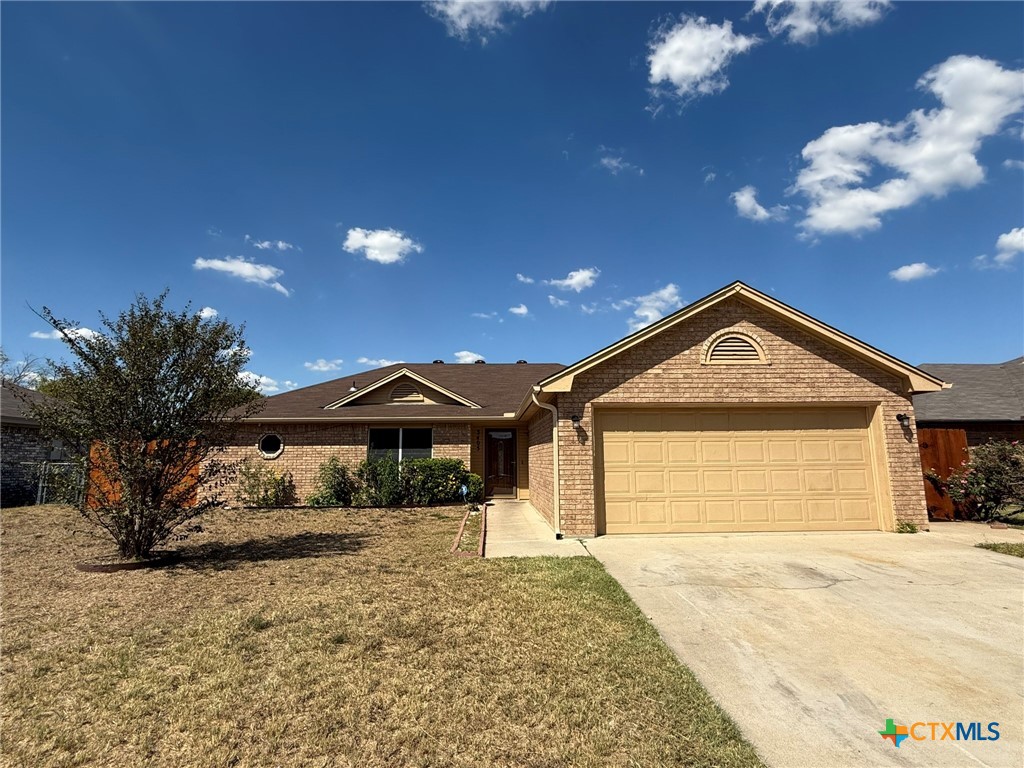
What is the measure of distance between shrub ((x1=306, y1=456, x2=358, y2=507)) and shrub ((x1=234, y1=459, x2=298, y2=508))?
732 mm

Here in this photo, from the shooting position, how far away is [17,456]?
54.1ft

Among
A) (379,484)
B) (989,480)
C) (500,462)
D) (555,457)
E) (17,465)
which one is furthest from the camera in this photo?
(500,462)

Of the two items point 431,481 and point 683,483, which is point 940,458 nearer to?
point 683,483

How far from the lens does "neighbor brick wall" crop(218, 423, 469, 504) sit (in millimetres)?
15430

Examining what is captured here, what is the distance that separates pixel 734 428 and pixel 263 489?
13.2 metres

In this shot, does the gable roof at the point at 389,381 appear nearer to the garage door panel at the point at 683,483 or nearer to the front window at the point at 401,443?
the front window at the point at 401,443

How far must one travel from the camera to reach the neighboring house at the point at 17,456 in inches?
630

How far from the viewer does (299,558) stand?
825 centimetres

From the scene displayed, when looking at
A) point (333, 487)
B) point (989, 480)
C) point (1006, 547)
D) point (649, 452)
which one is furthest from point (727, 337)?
point (333, 487)

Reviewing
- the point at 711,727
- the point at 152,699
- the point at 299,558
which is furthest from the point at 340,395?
the point at 711,727

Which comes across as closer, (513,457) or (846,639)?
(846,639)

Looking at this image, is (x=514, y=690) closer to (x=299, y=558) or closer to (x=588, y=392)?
(x=299, y=558)

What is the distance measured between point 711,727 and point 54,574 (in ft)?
28.9

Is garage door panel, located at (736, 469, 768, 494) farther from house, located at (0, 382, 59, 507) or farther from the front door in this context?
house, located at (0, 382, 59, 507)
